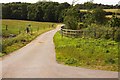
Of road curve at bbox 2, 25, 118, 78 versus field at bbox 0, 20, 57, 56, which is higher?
road curve at bbox 2, 25, 118, 78

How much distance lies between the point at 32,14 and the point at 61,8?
12.2 metres

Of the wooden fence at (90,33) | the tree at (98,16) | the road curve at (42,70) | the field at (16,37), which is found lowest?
the field at (16,37)

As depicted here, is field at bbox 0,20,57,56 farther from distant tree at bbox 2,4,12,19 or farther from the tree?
distant tree at bbox 2,4,12,19

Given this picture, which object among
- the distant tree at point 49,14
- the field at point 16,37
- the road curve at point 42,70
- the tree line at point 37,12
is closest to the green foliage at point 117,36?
the field at point 16,37

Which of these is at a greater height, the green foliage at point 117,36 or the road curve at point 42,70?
the green foliage at point 117,36

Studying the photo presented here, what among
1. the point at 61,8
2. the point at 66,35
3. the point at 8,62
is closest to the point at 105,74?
the point at 8,62

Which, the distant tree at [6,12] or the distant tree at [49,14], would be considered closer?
the distant tree at [49,14]

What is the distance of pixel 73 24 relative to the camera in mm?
39125

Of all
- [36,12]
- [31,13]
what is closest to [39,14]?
[36,12]

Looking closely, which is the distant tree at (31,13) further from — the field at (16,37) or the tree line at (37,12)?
the field at (16,37)

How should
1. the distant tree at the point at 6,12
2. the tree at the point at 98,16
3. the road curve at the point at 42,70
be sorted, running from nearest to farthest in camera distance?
the road curve at the point at 42,70
the tree at the point at 98,16
the distant tree at the point at 6,12

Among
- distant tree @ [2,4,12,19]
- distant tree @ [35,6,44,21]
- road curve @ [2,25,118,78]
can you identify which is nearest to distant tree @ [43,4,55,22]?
distant tree @ [35,6,44,21]

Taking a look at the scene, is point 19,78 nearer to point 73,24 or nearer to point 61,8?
point 73,24

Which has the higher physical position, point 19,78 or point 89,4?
point 89,4
